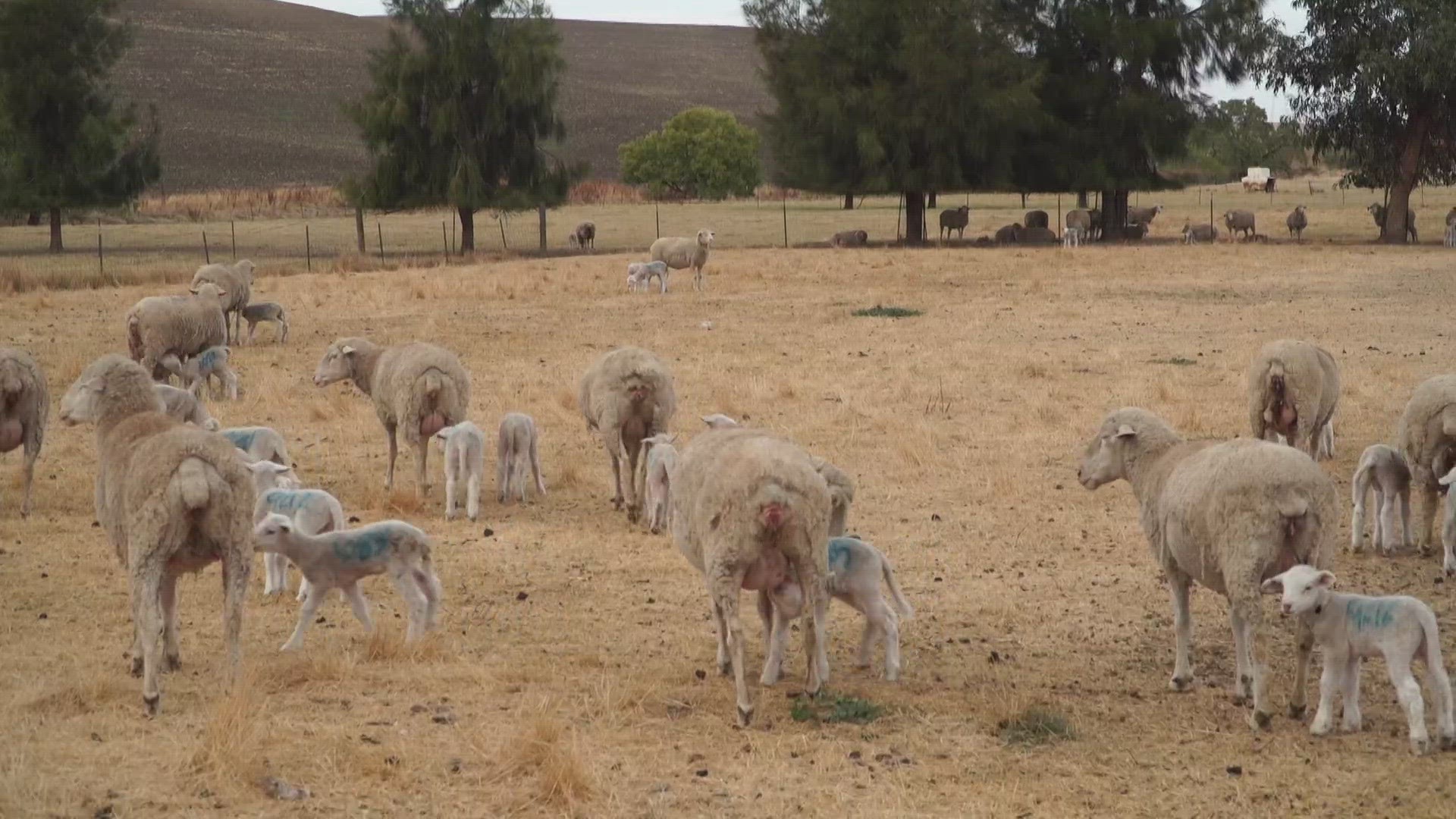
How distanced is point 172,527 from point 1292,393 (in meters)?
9.50

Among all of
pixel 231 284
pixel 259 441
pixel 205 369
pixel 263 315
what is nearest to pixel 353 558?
pixel 259 441

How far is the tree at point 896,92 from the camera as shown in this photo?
48750mm

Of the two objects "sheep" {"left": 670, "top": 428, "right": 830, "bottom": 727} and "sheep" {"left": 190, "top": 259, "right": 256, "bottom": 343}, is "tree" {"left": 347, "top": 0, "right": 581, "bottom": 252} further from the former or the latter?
"sheep" {"left": 670, "top": 428, "right": 830, "bottom": 727}

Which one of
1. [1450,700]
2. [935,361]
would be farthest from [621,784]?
[935,361]

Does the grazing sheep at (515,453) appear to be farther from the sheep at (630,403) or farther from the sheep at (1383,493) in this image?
the sheep at (1383,493)

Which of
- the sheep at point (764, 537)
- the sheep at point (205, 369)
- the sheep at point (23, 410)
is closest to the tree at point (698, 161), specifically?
the sheep at point (205, 369)

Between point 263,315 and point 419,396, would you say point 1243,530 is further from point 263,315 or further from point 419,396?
point 263,315

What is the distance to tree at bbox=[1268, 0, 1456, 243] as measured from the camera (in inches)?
1700

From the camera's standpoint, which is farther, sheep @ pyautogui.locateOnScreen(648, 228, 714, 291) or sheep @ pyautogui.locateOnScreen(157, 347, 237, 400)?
sheep @ pyautogui.locateOnScreen(648, 228, 714, 291)

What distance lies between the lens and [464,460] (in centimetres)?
1312

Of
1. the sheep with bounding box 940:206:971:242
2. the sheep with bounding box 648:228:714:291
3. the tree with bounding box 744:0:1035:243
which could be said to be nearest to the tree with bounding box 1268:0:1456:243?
the tree with bounding box 744:0:1035:243

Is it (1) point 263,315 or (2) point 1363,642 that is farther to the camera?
(1) point 263,315

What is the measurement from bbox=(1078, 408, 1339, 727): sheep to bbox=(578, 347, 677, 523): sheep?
17.2ft

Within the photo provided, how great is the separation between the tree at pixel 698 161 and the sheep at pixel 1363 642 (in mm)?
84611
